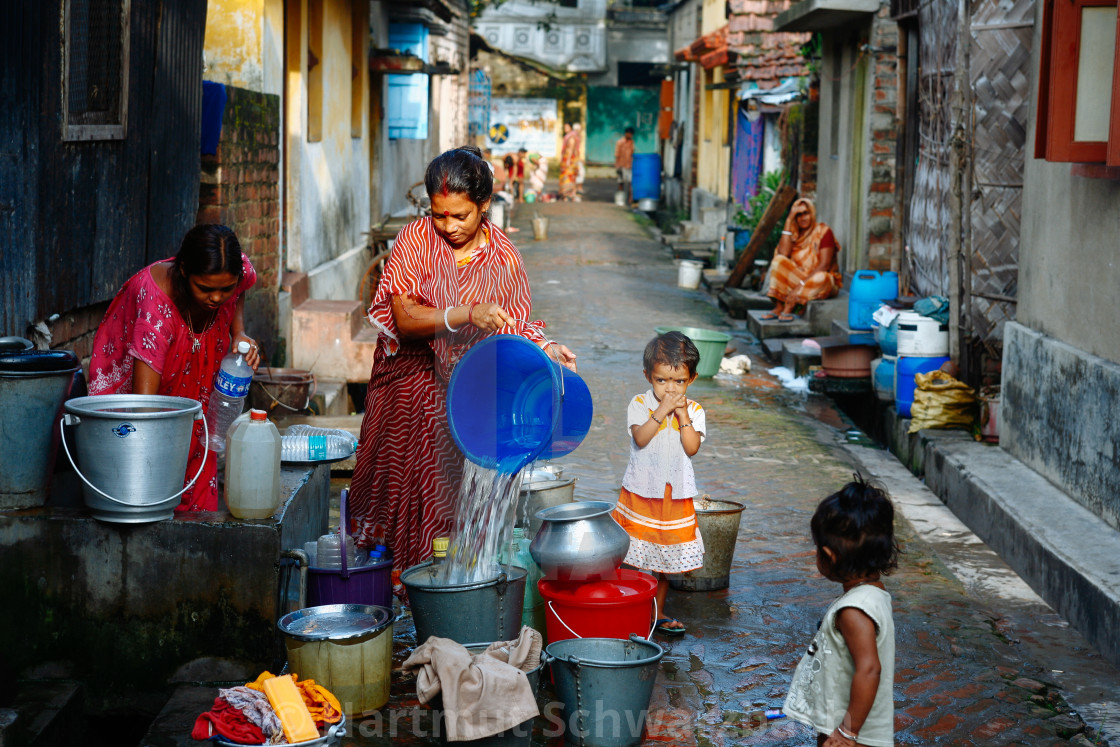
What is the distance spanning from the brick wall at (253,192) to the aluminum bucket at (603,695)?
4.94 metres

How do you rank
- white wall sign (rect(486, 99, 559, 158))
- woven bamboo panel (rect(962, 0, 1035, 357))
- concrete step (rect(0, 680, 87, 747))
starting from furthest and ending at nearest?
1. white wall sign (rect(486, 99, 559, 158))
2. woven bamboo panel (rect(962, 0, 1035, 357))
3. concrete step (rect(0, 680, 87, 747))

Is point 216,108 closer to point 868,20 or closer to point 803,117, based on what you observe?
point 868,20

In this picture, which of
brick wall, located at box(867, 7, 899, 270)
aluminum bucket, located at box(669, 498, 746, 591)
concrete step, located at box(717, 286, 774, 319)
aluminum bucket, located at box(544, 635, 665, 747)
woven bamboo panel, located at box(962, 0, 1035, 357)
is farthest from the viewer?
concrete step, located at box(717, 286, 774, 319)

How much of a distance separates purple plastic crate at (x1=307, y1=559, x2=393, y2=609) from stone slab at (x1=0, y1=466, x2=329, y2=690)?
0.26 meters

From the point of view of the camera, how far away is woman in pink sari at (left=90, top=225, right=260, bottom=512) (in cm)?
423

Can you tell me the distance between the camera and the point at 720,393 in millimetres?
10672

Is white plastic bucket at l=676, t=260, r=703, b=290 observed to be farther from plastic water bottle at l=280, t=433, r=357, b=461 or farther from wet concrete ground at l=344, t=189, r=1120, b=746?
plastic water bottle at l=280, t=433, r=357, b=461

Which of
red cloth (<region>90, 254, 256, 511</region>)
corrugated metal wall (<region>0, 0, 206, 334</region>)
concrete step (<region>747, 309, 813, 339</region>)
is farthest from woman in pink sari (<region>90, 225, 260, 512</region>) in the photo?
concrete step (<region>747, 309, 813, 339</region>)

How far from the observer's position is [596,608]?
4.21 m

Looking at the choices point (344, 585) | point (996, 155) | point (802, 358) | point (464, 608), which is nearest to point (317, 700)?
point (464, 608)

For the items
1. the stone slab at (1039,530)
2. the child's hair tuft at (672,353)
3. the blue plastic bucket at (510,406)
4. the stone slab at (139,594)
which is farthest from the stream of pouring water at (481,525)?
the stone slab at (1039,530)

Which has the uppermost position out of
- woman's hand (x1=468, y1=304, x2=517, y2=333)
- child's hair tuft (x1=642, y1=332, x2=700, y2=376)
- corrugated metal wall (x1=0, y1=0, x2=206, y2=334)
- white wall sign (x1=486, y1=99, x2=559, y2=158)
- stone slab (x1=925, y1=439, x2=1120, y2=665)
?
white wall sign (x1=486, y1=99, x2=559, y2=158)

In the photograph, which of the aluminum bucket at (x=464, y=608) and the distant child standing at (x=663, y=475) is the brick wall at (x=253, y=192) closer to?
the distant child standing at (x=663, y=475)

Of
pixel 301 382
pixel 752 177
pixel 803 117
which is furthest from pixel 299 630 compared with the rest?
pixel 752 177
